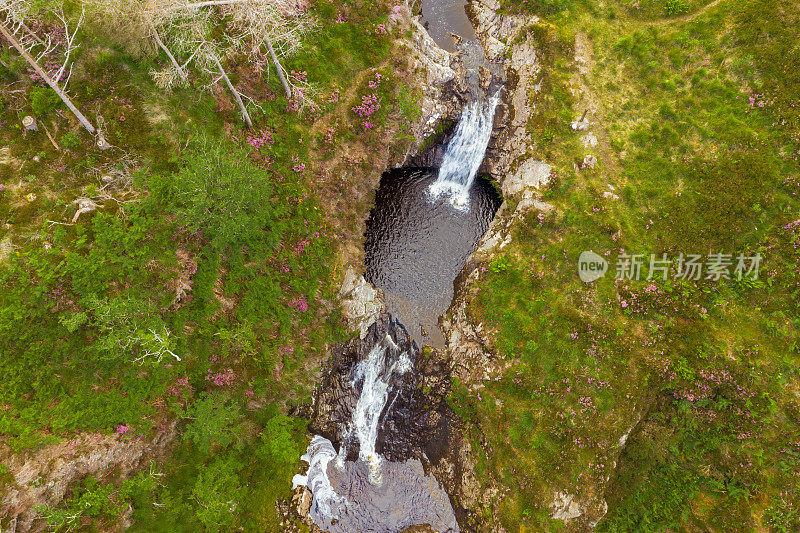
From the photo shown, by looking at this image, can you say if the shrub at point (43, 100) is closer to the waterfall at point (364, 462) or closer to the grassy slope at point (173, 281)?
the grassy slope at point (173, 281)

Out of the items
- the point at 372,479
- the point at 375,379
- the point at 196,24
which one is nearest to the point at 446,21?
the point at 196,24

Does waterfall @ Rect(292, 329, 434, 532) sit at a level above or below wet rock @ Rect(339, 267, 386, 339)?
below

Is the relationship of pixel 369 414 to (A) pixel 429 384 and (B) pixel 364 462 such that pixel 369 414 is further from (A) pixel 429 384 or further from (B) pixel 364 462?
(A) pixel 429 384

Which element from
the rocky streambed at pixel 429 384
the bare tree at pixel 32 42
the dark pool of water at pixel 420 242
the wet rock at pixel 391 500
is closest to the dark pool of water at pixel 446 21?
the rocky streambed at pixel 429 384

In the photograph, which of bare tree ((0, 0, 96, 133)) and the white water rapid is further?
the white water rapid

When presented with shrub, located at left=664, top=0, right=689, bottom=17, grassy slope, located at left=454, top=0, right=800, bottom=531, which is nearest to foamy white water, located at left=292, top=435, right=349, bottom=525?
grassy slope, located at left=454, top=0, right=800, bottom=531

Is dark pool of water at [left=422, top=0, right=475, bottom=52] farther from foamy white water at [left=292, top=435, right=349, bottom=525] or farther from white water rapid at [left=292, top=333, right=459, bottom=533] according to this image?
foamy white water at [left=292, top=435, right=349, bottom=525]
